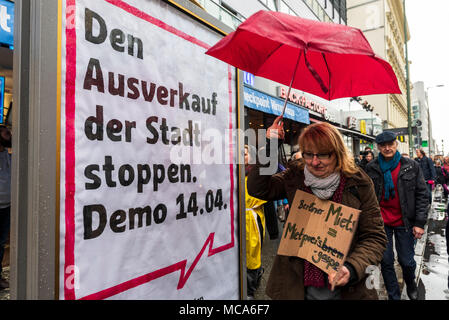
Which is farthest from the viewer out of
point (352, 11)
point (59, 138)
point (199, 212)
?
point (352, 11)

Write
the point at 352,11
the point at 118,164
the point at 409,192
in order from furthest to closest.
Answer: the point at 352,11 < the point at 409,192 < the point at 118,164

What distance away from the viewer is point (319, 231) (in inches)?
69.3

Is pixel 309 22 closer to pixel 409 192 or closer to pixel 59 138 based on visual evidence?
pixel 59 138

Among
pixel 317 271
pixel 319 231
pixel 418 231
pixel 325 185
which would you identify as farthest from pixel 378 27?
pixel 317 271

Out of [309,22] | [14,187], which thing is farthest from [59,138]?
[309,22]

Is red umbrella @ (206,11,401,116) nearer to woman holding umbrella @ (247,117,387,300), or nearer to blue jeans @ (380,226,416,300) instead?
woman holding umbrella @ (247,117,387,300)

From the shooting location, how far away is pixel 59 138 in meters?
1.27

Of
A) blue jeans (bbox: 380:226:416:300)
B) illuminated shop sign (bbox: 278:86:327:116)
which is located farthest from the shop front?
blue jeans (bbox: 380:226:416:300)

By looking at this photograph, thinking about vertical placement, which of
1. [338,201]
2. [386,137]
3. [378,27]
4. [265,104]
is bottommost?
[338,201]

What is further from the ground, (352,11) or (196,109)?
(352,11)

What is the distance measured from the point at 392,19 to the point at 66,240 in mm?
51307

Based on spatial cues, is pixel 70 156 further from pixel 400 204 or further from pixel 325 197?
pixel 400 204

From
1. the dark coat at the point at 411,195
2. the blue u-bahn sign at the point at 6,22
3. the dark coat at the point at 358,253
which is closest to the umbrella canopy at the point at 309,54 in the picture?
the dark coat at the point at 358,253

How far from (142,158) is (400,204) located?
3405mm
